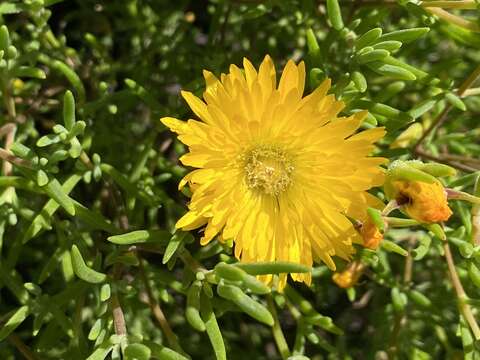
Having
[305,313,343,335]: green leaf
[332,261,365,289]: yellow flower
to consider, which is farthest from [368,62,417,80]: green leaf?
[305,313,343,335]: green leaf

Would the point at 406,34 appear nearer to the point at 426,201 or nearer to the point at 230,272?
the point at 426,201

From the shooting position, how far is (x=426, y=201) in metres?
1.27

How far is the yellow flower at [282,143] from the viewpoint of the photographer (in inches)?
50.9

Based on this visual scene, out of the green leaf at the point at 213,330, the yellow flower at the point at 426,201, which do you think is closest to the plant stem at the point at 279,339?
the green leaf at the point at 213,330

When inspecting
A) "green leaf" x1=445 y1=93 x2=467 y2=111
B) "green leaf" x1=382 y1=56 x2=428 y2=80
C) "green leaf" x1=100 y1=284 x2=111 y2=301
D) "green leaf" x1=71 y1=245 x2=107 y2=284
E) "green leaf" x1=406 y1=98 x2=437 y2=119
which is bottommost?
"green leaf" x1=100 y1=284 x2=111 y2=301

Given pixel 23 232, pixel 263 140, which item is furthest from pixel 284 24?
pixel 23 232

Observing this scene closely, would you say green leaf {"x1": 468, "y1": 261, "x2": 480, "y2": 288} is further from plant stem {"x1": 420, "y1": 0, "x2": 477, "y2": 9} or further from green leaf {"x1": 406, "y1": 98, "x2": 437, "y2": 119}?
plant stem {"x1": 420, "y1": 0, "x2": 477, "y2": 9}

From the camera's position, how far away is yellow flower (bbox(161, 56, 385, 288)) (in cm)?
129

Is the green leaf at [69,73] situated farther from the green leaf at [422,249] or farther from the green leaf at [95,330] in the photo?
the green leaf at [422,249]

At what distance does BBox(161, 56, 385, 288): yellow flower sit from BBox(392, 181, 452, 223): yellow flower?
0.20 ft

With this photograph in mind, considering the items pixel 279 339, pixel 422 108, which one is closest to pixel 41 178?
pixel 279 339

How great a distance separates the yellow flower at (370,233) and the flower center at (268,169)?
0.25m

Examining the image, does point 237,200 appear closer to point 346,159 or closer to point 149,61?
point 346,159

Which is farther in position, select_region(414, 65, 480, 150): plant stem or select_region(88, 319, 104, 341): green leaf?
select_region(414, 65, 480, 150): plant stem
